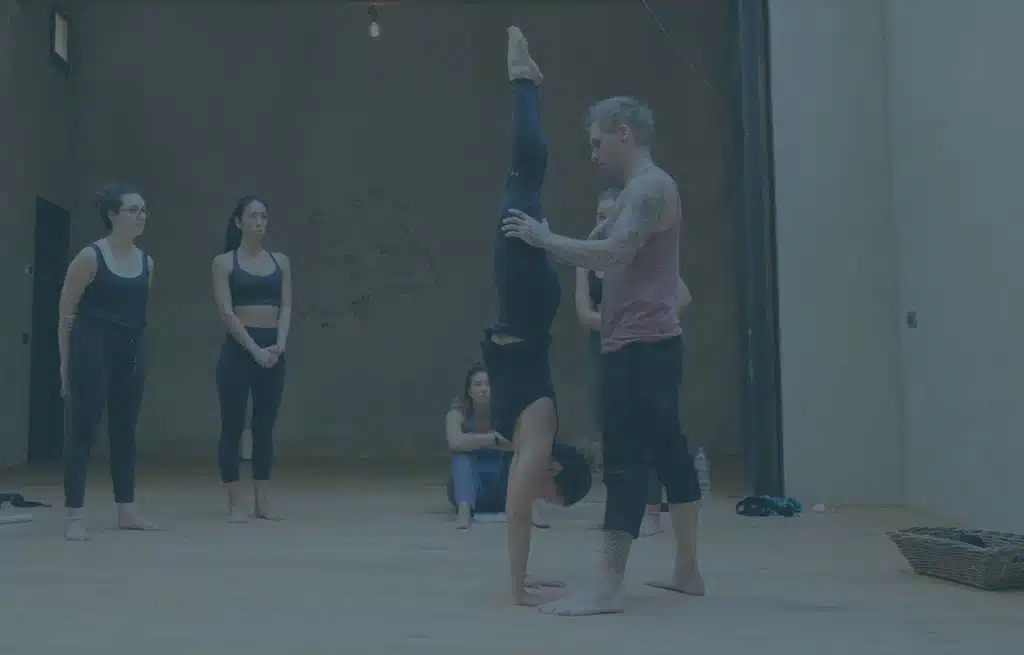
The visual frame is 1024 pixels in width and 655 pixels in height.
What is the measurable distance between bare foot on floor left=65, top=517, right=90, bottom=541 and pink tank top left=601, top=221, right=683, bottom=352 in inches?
87.9

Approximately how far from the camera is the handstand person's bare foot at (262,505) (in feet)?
14.9

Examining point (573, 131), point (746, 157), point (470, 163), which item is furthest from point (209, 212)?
point (746, 157)

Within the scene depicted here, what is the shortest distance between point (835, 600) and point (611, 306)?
93 centimetres

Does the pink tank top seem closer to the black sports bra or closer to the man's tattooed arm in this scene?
the man's tattooed arm

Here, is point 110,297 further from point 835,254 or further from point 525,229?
point 835,254

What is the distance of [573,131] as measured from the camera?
336 inches

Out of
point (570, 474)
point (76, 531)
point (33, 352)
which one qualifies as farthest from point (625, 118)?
point (33, 352)

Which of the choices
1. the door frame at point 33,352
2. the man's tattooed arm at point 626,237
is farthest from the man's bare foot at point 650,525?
the door frame at point 33,352

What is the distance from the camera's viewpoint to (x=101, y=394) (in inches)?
158

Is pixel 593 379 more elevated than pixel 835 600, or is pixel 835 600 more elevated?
pixel 593 379

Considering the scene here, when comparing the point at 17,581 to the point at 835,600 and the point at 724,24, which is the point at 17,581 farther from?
the point at 724,24

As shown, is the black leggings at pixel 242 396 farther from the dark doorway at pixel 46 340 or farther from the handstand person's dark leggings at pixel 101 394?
the dark doorway at pixel 46 340

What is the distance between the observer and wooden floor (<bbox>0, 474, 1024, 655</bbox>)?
89.4 inches

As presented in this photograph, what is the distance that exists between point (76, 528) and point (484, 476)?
5.35 feet
